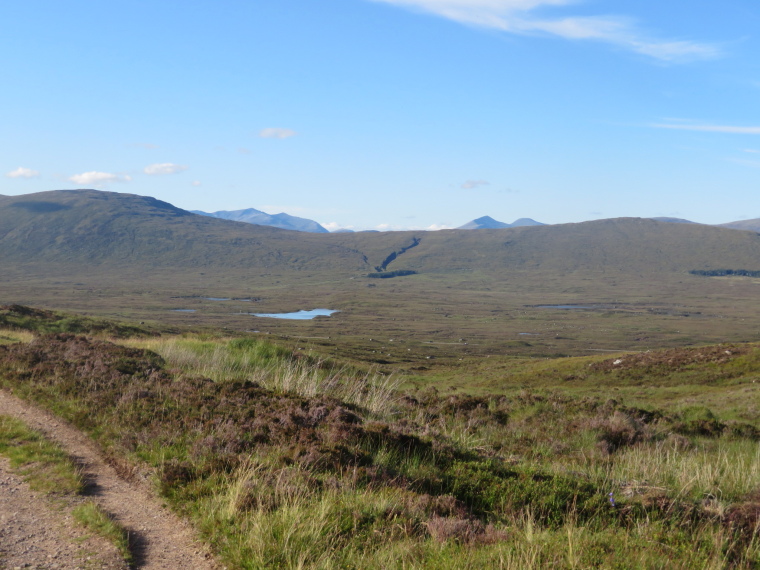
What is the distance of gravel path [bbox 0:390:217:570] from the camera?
21.8 feet

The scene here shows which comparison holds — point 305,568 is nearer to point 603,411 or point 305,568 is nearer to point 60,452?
point 60,452

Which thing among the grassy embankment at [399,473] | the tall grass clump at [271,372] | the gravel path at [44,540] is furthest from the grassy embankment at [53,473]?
the tall grass clump at [271,372]

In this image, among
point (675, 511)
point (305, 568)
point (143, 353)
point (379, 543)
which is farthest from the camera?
point (143, 353)

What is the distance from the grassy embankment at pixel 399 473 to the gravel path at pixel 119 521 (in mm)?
282

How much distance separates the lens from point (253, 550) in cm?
650

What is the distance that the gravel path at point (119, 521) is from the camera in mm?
→ 6637

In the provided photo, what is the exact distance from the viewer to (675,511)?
7.82 metres

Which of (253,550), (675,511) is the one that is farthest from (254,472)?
(675,511)

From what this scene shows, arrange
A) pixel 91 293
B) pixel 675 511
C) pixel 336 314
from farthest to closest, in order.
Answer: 1. pixel 91 293
2. pixel 336 314
3. pixel 675 511

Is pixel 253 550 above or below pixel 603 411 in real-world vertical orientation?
above

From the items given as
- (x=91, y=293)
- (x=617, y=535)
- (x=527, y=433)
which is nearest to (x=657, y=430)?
(x=527, y=433)

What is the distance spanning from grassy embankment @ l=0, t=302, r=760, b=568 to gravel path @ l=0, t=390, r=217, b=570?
28 centimetres

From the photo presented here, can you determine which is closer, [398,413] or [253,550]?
[253,550]

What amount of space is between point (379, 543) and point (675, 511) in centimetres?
397
